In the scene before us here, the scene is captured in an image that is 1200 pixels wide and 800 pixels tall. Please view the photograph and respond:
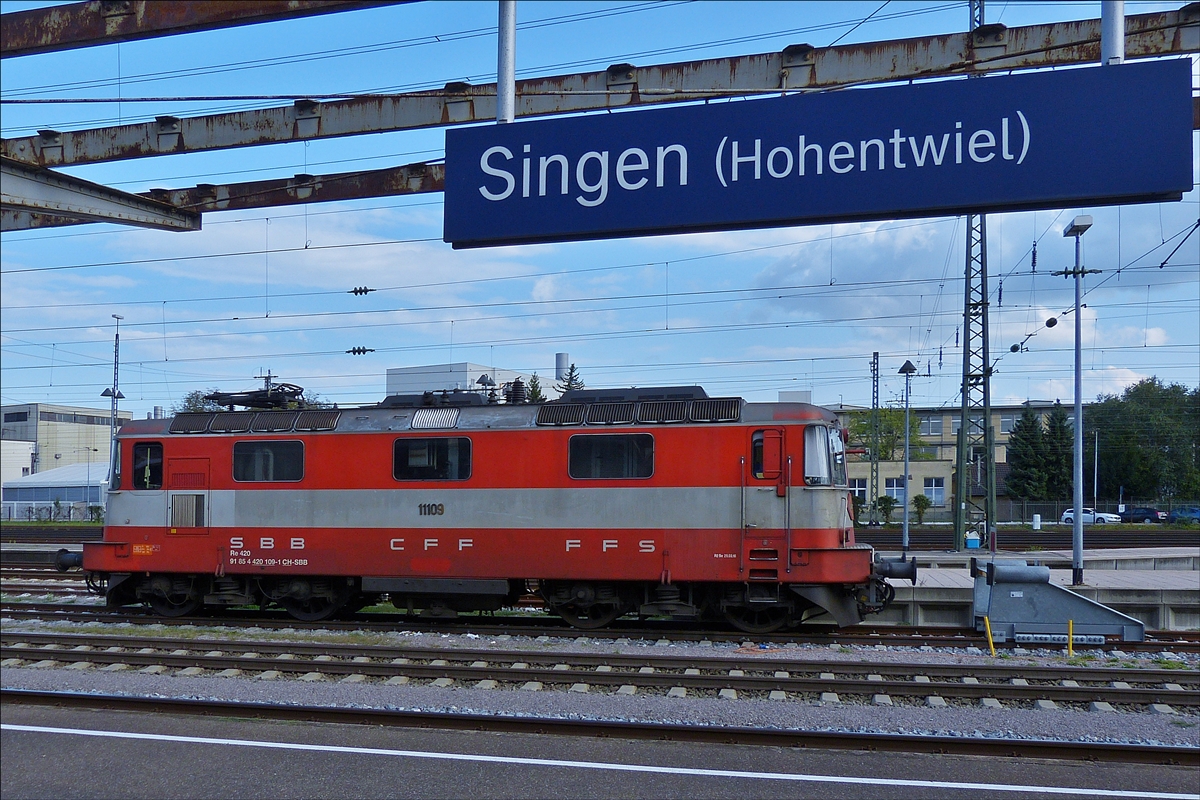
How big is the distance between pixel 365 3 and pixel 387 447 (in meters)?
9.52

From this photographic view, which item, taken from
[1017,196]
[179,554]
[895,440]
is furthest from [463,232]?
[895,440]

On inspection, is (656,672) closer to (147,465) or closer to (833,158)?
(833,158)

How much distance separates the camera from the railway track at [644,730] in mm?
7828

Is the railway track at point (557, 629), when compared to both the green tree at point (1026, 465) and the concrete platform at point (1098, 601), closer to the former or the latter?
the concrete platform at point (1098, 601)

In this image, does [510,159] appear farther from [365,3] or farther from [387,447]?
[387,447]

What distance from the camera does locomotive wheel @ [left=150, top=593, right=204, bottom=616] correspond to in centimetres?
1622

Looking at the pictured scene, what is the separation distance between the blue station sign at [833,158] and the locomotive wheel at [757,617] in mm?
10019

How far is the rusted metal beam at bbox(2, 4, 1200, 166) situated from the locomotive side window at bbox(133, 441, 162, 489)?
701 centimetres

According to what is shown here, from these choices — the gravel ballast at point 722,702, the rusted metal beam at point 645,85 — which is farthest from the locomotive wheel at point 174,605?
the rusted metal beam at point 645,85

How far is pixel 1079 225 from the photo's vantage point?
2092cm

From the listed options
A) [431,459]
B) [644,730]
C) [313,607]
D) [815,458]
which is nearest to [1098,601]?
[815,458]

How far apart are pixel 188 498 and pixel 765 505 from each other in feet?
33.1

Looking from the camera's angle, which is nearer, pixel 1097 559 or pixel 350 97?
pixel 350 97

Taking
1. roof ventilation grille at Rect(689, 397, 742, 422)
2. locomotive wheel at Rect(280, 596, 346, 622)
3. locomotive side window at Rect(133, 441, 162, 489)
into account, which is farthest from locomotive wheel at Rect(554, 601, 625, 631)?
locomotive side window at Rect(133, 441, 162, 489)
